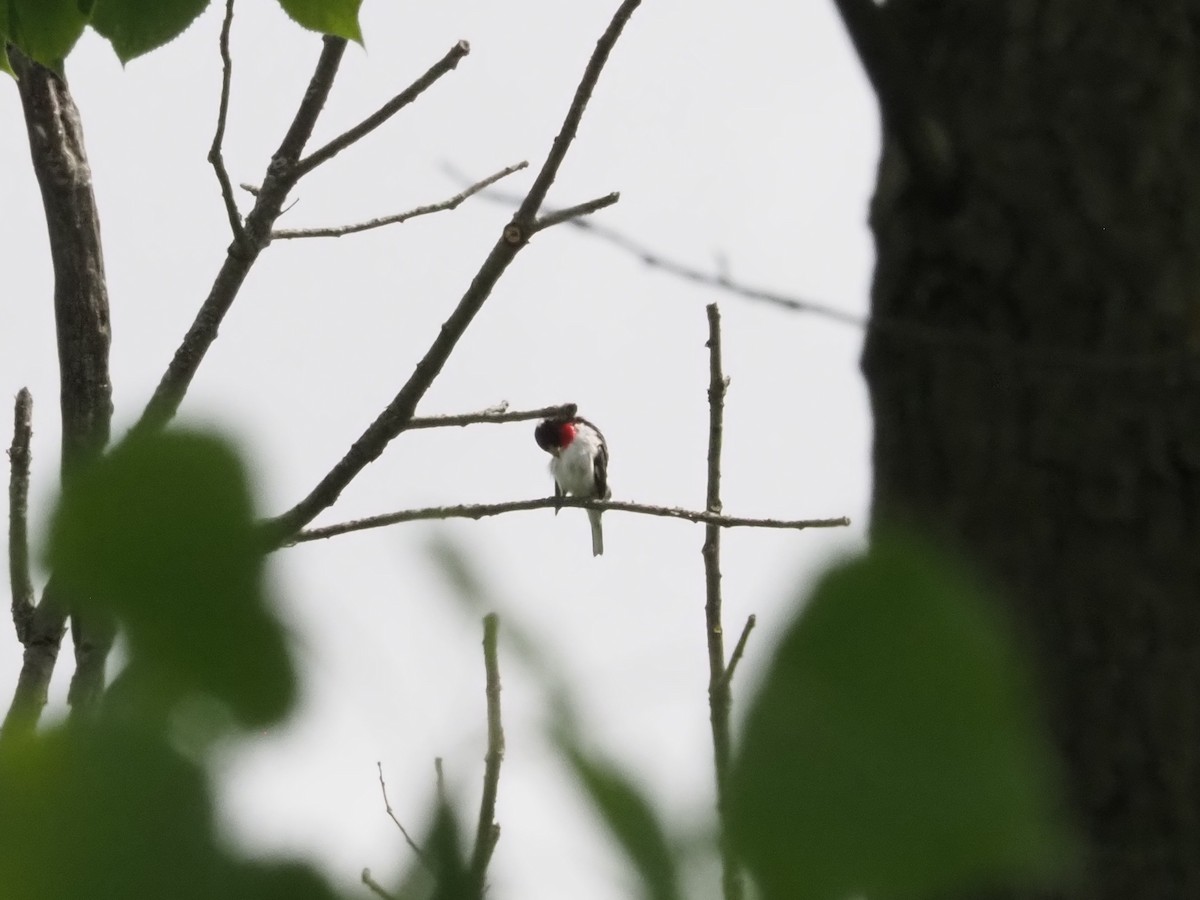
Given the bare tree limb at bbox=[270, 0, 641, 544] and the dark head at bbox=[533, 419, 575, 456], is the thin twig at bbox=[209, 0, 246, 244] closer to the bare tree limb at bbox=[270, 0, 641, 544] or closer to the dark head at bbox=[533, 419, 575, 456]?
the bare tree limb at bbox=[270, 0, 641, 544]

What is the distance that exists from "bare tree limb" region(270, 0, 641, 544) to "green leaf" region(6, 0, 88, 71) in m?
0.91

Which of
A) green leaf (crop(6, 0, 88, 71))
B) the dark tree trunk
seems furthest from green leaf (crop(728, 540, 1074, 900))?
green leaf (crop(6, 0, 88, 71))

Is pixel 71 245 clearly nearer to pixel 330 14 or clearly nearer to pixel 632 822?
pixel 330 14

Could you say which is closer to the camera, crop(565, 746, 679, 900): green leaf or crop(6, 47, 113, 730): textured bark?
crop(565, 746, 679, 900): green leaf

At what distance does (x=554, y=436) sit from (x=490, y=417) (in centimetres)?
799

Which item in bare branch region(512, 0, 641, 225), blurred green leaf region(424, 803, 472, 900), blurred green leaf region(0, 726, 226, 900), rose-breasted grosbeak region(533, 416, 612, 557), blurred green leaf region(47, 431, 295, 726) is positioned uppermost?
bare branch region(512, 0, 641, 225)

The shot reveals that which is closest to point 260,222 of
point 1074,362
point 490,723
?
point 1074,362

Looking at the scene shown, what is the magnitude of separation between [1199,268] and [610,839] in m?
0.91

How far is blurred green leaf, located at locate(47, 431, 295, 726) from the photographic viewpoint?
0.32 metres

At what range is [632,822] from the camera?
1.16 feet

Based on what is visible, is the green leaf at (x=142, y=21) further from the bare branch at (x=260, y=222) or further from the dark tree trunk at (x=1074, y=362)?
the bare branch at (x=260, y=222)

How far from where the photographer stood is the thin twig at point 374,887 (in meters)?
0.40

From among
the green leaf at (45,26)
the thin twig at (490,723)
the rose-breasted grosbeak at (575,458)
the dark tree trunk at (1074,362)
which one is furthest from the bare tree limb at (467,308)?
the rose-breasted grosbeak at (575,458)

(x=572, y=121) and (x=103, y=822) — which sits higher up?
(x=572, y=121)
